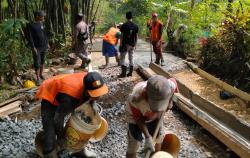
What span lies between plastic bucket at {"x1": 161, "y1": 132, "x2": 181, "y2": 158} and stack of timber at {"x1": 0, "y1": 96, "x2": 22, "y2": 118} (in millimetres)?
3100

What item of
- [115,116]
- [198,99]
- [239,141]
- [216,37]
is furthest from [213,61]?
[239,141]

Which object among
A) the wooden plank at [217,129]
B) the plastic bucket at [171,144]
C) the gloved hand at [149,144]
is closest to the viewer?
the gloved hand at [149,144]

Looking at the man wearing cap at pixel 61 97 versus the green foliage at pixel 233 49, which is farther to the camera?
the green foliage at pixel 233 49

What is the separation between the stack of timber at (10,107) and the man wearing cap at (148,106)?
3083 millimetres

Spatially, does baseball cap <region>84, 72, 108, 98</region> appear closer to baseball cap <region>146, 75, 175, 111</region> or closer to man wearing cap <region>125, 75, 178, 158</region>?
man wearing cap <region>125, 75, 178, 158</region>

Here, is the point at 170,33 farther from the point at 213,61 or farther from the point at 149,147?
the point at 149,147

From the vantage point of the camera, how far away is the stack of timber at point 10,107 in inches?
269

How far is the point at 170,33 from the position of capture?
14.9m

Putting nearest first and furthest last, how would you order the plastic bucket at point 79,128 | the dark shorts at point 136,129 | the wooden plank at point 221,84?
the dark shorts at point 136,129 < the plastic bucket at point 79,128 < the wooden plank at point 221,84

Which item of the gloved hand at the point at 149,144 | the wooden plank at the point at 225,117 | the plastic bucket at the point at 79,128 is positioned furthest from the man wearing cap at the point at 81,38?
the gloved hand at the point at 149,144

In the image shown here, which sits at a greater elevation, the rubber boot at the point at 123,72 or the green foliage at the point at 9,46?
the green foliage at the point at 9,46

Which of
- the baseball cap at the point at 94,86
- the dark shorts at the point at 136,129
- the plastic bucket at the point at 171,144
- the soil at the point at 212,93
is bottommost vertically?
the soil at the point at 212,93

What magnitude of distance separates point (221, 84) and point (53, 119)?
5.93m

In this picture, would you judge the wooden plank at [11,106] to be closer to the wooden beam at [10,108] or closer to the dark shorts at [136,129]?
→ the wooden beam at [10,108]
